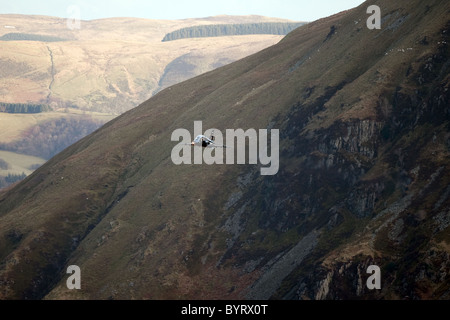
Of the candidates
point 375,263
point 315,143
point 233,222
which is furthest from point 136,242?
point 375,263

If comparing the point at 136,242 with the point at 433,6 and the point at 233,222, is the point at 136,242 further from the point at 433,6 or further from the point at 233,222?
the point at 433,6

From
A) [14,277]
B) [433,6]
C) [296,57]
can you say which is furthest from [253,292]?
[296,57]

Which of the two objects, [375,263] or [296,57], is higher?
[296,57]
